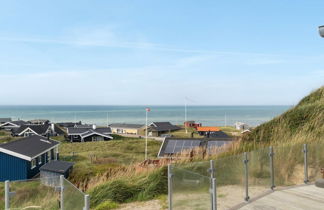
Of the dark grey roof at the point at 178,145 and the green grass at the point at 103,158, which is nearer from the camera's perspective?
the dark grey roof at the point at 178,145

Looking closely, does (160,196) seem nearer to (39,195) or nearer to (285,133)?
(39,195)

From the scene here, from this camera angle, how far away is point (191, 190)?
5.94 m

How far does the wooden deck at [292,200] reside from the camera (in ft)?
21.3

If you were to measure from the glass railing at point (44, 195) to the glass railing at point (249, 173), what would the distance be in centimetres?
227

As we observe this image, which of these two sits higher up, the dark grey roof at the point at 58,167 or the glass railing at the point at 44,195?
the glass railing at the point at 44,195

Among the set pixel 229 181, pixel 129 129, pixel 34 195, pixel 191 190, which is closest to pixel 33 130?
pixel 129 129

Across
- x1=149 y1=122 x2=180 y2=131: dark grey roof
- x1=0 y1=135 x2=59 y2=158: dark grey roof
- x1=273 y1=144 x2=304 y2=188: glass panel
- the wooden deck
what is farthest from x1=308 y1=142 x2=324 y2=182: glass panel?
x1=149 y1=122 x2=180 y2=131: dark grey roof

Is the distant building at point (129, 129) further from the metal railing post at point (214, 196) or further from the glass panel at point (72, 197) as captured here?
the glass panel at point (72, 197)

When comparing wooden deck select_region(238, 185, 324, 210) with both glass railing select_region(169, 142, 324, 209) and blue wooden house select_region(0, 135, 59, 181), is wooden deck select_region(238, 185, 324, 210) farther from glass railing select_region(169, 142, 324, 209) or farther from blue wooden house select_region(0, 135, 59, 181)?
blue wooden house select_region(0, 135, 59, 181)

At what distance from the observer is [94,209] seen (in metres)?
8.38

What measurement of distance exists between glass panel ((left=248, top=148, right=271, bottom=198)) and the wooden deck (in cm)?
30

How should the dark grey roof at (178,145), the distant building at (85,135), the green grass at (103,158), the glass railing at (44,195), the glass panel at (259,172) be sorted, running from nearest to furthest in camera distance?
the glass railing at (44,195) < the glass panel at (259,172) < the dark grey roof at (178,145) < the green grass at (103,158) < the distant building at (85,135)

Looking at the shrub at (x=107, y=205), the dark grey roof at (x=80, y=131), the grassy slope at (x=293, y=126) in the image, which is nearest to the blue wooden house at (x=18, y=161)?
the shrub at (x=107, y=205)

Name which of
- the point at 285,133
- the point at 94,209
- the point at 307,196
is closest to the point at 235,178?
the point at 307,196
